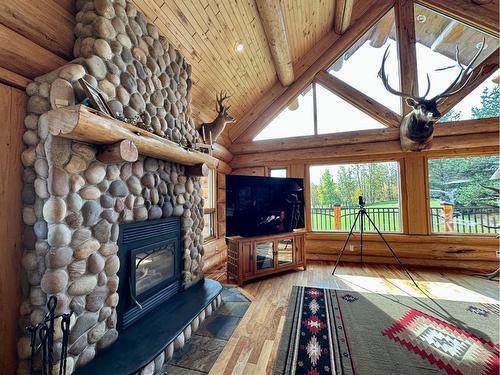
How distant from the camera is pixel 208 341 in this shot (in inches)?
86.9

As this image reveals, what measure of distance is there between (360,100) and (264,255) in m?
3.90

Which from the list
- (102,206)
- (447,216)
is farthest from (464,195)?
(102,206)

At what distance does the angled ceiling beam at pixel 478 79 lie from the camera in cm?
420

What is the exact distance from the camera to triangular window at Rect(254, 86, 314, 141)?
524cm

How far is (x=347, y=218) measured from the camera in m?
5.13

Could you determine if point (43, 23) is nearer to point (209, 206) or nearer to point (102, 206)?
point (102, 206)

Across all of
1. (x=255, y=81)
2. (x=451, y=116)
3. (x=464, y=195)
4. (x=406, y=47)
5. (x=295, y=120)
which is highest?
(x=406, y=47)

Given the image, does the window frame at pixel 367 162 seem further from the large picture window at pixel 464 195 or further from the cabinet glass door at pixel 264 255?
the cabinet glass door at pixel 264 255

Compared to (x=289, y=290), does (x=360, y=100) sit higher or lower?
higher

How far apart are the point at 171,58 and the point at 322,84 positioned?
12.1ft

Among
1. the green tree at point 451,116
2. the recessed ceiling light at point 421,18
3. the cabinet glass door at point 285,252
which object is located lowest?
the cabinet glass door at point 285,252

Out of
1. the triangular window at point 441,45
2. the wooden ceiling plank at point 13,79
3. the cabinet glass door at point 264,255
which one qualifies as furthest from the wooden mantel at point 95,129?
the triangular window at point 441,45

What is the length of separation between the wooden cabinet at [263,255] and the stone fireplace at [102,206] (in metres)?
1.01

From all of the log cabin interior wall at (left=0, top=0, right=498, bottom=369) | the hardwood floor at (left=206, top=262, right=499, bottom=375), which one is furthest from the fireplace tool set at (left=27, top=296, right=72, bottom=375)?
the hardwood floor at (left=206, top=262, right=499, bottom=375)
